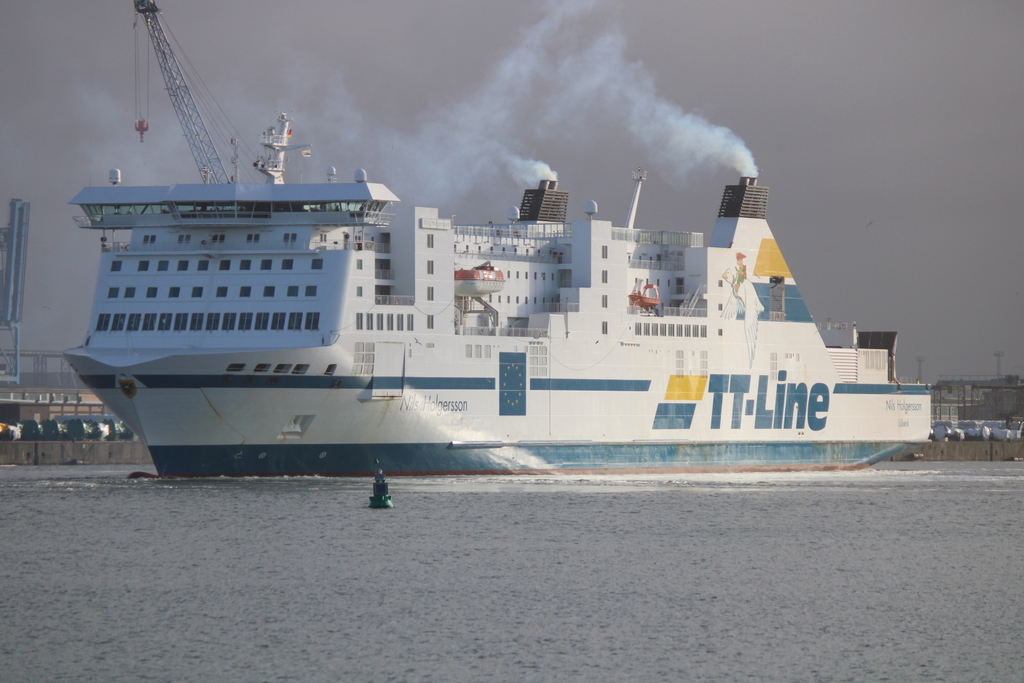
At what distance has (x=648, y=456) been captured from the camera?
56.6m

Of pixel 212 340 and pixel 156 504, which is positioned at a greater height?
pixel 212 340

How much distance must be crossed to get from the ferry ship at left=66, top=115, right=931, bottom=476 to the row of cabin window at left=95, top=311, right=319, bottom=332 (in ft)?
0.20

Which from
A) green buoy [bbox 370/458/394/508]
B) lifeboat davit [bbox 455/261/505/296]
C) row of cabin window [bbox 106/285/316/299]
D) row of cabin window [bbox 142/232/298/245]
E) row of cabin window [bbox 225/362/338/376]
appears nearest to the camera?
green buoy [bbox 370/458/394/508]

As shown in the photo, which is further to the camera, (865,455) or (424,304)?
(865,455)

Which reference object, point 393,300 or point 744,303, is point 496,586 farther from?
point 744,303

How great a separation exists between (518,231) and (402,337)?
9996 mm

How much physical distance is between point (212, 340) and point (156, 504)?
5655mm

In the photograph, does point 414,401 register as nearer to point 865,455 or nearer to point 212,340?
point 212,340

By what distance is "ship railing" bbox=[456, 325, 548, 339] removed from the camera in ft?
167

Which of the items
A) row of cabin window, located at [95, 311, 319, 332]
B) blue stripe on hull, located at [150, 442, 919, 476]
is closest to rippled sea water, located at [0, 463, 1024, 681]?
Result: blue stripe on hull, located at [150, 442, 919, 476]

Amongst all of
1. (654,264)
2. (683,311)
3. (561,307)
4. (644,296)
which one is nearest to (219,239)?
(561,307)

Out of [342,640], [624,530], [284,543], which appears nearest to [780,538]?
[624,530]

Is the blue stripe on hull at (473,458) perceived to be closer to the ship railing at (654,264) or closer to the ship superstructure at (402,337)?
the ship superstructure at (402,337)

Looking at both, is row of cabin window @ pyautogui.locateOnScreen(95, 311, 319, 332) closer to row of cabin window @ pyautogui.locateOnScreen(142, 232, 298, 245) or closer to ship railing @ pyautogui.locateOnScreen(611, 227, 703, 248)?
row of cabin window @ pyautogui.locateOnScreen(142, 232, 298, 245)
